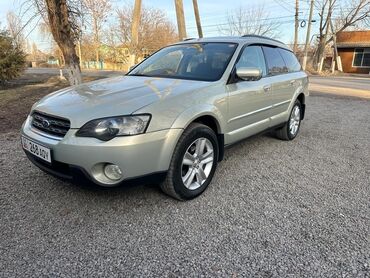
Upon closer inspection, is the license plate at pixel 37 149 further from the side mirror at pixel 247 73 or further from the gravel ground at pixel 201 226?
the side mirror at pixel 247 73

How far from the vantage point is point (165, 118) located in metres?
2.74

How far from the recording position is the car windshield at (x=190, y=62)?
3680mm

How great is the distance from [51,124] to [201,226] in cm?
163

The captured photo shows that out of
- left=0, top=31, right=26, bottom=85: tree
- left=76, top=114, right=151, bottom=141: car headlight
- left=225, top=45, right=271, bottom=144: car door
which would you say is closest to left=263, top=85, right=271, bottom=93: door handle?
left=225, top=45, right=271, bottom=144: car door

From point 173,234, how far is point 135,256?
16.0 inches

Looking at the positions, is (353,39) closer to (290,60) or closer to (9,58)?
(9,58)

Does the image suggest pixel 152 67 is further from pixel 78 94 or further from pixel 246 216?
pixel 246 216

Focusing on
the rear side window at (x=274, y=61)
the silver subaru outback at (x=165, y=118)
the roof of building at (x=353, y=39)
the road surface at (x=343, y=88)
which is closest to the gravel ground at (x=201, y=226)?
the silver subaru outback at (x=165, y=118)

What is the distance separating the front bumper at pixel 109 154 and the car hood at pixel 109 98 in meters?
0.20

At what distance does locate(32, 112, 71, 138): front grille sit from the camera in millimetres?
2678

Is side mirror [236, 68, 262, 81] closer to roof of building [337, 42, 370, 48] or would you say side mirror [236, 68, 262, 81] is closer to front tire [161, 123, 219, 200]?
front tire [161, 123, 219, 200]

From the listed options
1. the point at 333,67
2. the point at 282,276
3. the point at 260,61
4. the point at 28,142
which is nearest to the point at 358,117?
the point at 260,61

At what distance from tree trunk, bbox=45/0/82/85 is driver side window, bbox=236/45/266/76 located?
17.7ft

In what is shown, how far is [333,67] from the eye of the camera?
106 feet
